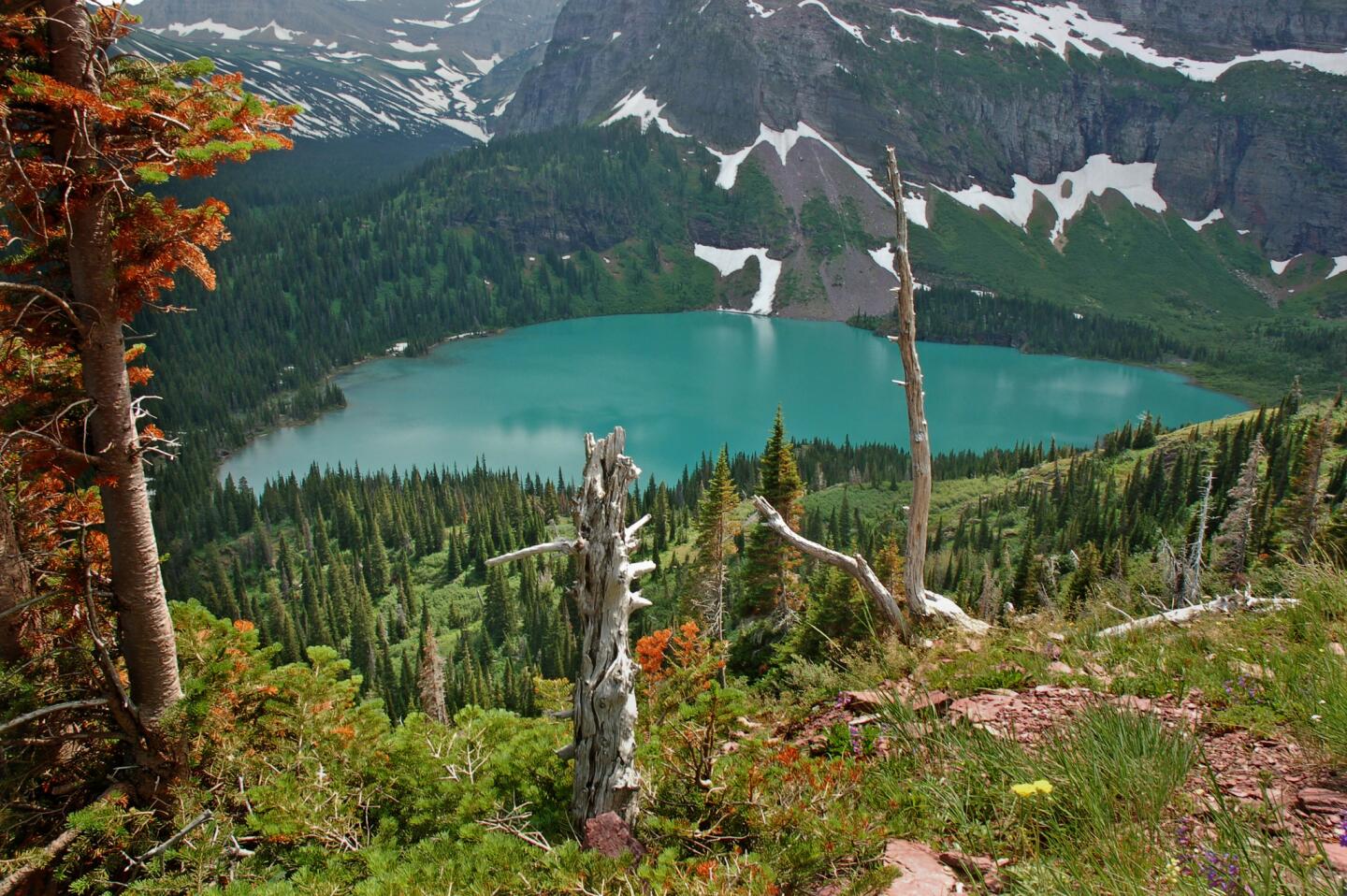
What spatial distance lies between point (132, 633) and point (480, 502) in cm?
7426

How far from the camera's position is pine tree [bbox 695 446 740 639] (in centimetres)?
2525

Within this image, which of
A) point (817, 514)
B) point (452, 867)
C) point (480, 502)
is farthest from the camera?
A: point (480, 502)

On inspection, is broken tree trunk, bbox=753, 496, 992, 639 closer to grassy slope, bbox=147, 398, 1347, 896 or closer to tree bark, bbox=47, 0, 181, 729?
grassy slope, bbox=147, 398, 1347, 896

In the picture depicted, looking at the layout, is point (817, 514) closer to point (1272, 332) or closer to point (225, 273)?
point (225, 273)

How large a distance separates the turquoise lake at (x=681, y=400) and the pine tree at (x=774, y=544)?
64.6 metres

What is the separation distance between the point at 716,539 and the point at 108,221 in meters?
21.2

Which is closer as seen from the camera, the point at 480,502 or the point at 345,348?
the point at 480,502

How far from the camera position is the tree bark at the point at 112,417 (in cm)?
592

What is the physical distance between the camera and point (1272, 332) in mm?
180250

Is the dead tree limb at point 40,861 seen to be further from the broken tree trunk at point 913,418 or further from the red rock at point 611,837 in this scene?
the broken tree trunk at point 913,418

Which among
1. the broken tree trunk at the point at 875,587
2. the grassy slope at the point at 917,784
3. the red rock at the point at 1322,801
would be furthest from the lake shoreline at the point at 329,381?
the red rock at the point at 1322,801

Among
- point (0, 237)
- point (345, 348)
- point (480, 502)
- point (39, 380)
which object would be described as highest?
point (0, 237)

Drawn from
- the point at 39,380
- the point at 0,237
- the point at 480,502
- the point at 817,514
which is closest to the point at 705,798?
the point at 39,380

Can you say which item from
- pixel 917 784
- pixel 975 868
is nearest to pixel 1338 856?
pixel 975 868
